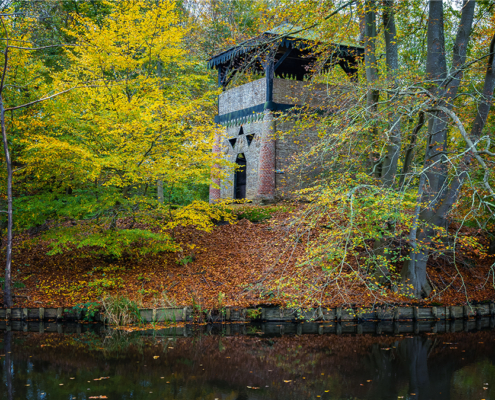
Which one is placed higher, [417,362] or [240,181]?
[240,181]

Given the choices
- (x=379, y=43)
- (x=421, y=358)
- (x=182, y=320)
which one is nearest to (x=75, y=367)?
(x=182, y=320)

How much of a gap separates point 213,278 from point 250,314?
2.16 metres

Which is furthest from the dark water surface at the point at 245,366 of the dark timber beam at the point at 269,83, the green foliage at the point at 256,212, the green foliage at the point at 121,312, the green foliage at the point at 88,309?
the dark timber beam at the point at 269,83

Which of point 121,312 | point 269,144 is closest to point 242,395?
point 121,312

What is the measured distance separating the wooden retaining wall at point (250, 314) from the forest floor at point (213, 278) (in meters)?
0.24

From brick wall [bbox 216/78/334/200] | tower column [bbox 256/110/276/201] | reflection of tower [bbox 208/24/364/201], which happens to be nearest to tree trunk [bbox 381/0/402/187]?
reflection of tower [bbox 208/24/364/201]

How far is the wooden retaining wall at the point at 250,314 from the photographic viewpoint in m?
11.4

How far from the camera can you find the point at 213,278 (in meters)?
13.3

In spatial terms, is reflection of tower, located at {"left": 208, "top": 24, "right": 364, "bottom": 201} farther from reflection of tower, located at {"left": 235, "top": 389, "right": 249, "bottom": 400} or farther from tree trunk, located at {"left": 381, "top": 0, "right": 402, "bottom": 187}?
reflection of tower, located at {"left": 235, "top": 389, "right": 249, "bottom": 400}

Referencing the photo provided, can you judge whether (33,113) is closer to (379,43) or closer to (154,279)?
(154,279)

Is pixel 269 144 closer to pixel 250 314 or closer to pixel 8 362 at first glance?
pixel 250 314

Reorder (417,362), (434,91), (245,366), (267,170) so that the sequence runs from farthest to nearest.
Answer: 1. (267,170)
2. (434,91)
3. (417,362)
4. (245,366)

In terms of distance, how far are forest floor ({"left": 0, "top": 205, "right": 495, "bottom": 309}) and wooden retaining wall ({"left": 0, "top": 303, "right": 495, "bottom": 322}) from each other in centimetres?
24

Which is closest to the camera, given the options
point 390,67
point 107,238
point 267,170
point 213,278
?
point 390,67
